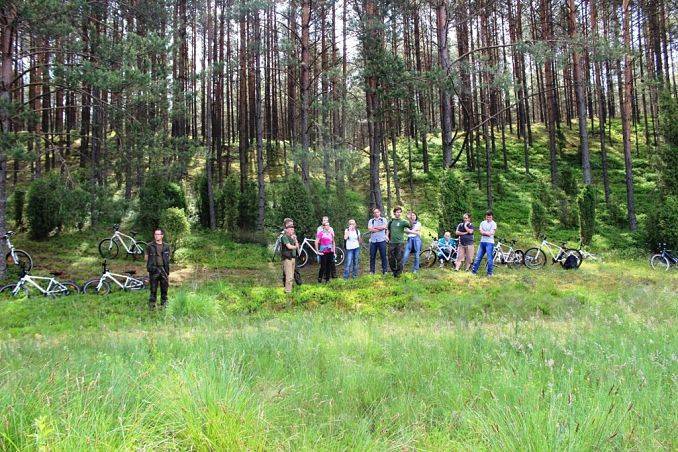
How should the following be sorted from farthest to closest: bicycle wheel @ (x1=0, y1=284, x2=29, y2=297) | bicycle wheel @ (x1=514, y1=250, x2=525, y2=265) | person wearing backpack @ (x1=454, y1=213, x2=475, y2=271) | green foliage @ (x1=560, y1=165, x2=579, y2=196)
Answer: green foliage @ (x1=560, y1=165, x2=579, y2=196) < bicycle wheel @ (x1=514, y1=250, x2=525, y2=265) < person wearing backpack @ (x1=454, y1=213, x2=475, y2=271) < bicycle wheel @ (x1=0, y1=284, x2=29, y2=297)

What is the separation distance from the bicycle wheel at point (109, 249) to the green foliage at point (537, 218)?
Result: 19065 millimetres

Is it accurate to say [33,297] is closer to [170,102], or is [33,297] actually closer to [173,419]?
[170,102]

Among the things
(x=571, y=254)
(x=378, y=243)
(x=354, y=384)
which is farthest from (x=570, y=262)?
(x=354, y=384)

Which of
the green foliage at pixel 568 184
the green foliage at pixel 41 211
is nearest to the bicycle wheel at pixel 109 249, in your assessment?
the green foliage at pixel 41 211

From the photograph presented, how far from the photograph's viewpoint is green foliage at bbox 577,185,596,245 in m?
20.0

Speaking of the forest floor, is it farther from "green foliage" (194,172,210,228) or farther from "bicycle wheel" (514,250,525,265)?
"green foliage" (194,172,210,228)

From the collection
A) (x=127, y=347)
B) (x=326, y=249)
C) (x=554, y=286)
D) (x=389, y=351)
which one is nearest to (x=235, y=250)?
(x=326, y=249)

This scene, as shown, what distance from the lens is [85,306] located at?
10.2 metres

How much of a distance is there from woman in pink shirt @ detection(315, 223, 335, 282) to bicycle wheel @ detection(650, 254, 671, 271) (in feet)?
37.3

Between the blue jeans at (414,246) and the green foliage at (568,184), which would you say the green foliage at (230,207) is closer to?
the blue jeans at (414,246)

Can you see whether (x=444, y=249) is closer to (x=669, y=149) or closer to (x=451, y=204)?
(x=451, y=204)

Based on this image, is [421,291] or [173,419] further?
[421,291]

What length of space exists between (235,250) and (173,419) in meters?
17.2

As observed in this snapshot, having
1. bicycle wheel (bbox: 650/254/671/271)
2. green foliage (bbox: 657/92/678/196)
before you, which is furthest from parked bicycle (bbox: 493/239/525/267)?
green foliage (bbox: 657/92/678/196)
